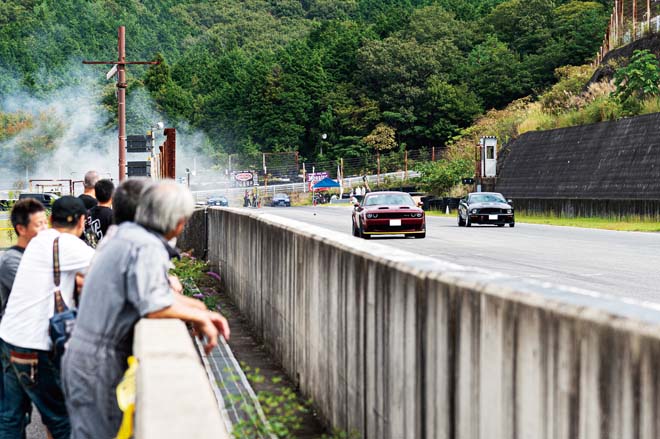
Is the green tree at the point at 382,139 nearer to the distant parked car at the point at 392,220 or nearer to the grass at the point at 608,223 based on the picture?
the grass at the point at 608,223

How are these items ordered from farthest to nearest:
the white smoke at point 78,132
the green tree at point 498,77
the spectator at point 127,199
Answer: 1. the white smoke at point 78,132
2. the green tree at point 498,77
3. the spectator at point 127,199

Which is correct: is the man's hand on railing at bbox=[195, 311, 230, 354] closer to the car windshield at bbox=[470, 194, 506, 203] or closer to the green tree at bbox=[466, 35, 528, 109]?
the car windshield at bbox=[470, 194, 506, 203]

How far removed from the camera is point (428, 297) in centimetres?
517

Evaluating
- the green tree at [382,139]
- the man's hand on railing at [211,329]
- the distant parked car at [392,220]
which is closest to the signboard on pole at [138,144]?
the distant parked car at [392,220]

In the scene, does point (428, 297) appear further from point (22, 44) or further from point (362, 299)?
point (22, 44)

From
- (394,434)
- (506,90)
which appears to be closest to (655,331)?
(394,434)

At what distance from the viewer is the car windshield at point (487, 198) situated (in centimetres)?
3712

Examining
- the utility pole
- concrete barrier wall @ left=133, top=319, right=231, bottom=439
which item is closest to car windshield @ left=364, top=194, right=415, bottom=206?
the utility pole

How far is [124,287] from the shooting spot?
4.59 m

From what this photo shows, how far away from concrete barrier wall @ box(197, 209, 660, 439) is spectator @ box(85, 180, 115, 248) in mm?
1855

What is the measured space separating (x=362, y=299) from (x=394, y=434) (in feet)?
3.88

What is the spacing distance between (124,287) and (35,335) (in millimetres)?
1911

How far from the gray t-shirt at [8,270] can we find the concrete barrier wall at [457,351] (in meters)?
2.23

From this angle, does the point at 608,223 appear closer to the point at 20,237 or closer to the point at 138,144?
the point at 138,144
